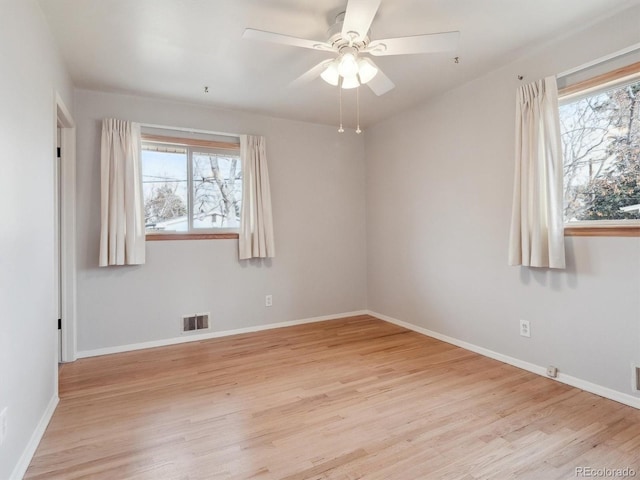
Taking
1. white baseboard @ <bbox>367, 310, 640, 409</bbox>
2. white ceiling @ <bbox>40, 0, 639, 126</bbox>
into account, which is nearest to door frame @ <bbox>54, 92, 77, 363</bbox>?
white ceiling @ <bbox>40, 0, 639, 126</bbox>

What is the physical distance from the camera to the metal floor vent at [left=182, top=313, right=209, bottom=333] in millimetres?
3586

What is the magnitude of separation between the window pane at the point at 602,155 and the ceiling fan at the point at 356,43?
1.17 metres

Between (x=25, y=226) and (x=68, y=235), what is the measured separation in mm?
1505

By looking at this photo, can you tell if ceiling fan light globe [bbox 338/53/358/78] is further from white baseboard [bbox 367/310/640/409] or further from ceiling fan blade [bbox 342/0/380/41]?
white baseboard [bbox 367/310/640/409]

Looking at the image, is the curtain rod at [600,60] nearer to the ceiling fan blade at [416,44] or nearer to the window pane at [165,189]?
the ceiling fan blade at [416,44]

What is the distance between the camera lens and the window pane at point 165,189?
3.47m

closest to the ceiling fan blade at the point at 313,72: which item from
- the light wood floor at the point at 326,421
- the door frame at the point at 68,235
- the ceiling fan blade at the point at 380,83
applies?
the ceiling fan blade at the point at 380,83

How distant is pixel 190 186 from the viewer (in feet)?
12.0

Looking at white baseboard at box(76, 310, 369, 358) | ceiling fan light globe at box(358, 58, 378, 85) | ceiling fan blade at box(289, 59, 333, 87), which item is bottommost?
white baseboard at box(76, 310, 369, 358)

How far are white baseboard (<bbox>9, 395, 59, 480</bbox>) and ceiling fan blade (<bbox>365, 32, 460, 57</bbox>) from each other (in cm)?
275

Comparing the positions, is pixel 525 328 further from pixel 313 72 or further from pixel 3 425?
pixel 3 425

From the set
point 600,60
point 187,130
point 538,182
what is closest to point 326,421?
point 538,182

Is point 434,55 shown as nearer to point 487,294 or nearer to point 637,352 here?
point 487,294

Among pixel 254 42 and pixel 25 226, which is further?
pixel 254 42
